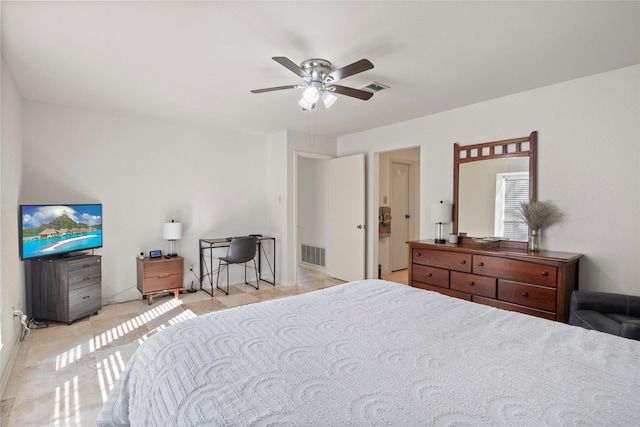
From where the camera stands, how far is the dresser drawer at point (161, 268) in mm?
3996

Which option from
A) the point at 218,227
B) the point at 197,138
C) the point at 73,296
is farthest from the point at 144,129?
the point at 73,296

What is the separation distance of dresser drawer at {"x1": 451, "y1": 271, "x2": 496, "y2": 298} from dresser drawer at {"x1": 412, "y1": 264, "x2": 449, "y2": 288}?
0.09 metres

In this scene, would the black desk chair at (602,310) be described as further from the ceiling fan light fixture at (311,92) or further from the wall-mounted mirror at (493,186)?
the ceiling fan light fixture at (311,92)

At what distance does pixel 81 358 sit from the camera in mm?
2629

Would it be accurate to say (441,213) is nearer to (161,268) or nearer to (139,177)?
(161,268)

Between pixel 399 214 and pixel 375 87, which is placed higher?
pixel 375 87

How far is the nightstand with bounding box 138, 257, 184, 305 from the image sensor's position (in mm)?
3984

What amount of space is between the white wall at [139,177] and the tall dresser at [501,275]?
2.86 meters

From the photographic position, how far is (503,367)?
112 centimetres

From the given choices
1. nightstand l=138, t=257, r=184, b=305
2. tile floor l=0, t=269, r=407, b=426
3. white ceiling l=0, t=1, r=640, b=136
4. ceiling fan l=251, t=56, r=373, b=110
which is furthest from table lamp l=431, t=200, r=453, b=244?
nightstand l=138, t=257, r=184, b=305

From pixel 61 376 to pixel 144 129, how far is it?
3.05 meters

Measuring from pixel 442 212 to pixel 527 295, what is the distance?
127cm

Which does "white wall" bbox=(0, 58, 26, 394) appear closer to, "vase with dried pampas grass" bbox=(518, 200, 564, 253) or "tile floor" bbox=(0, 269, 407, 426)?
"tile floor" bbox=(0, 269, 407, 426)

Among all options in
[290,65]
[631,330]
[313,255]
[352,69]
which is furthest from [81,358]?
[313,255]
